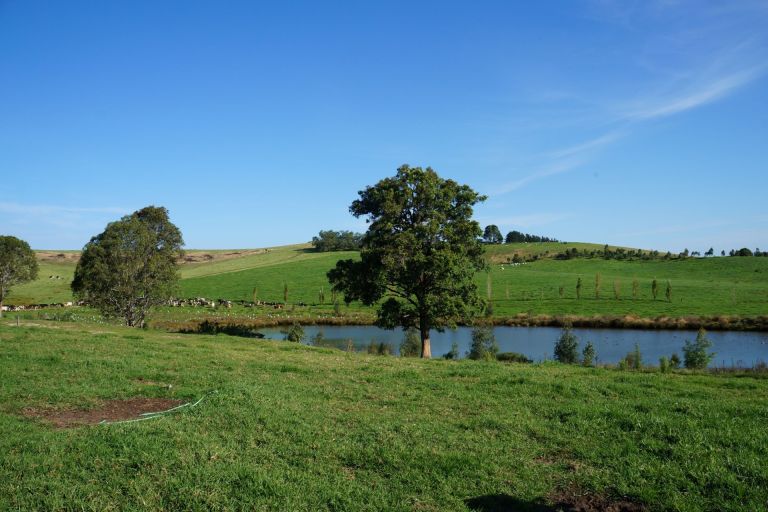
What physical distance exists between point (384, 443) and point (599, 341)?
4510 cm

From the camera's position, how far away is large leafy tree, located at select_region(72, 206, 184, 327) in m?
38.4

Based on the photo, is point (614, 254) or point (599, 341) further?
point (614, 254)

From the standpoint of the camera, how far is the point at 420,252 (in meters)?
28.2

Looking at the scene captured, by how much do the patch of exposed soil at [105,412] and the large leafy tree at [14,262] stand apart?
49.8 metres

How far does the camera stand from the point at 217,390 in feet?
40.7

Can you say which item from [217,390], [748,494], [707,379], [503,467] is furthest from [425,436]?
[707,379]

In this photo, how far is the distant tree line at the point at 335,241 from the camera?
144500mm

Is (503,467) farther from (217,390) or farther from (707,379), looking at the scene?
(707,379)

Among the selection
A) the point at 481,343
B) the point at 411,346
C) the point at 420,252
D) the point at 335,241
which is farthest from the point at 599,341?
the point at 335,241

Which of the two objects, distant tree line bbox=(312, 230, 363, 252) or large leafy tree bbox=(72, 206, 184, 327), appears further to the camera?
distant tree line bbox=(312, 230, 363, 252)

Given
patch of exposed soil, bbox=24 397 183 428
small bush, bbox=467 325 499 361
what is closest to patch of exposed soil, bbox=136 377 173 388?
patch of exposed soil, bbox=24 397 183 428

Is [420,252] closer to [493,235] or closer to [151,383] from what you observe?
[151,383]

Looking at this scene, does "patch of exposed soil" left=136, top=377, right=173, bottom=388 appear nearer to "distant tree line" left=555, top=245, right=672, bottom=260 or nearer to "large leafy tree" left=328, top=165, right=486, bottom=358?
"large leafy tree" left=328, top=165, right=486, bottom=358

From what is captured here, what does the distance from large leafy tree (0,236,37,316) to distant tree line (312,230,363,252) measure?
8833 centimetres
